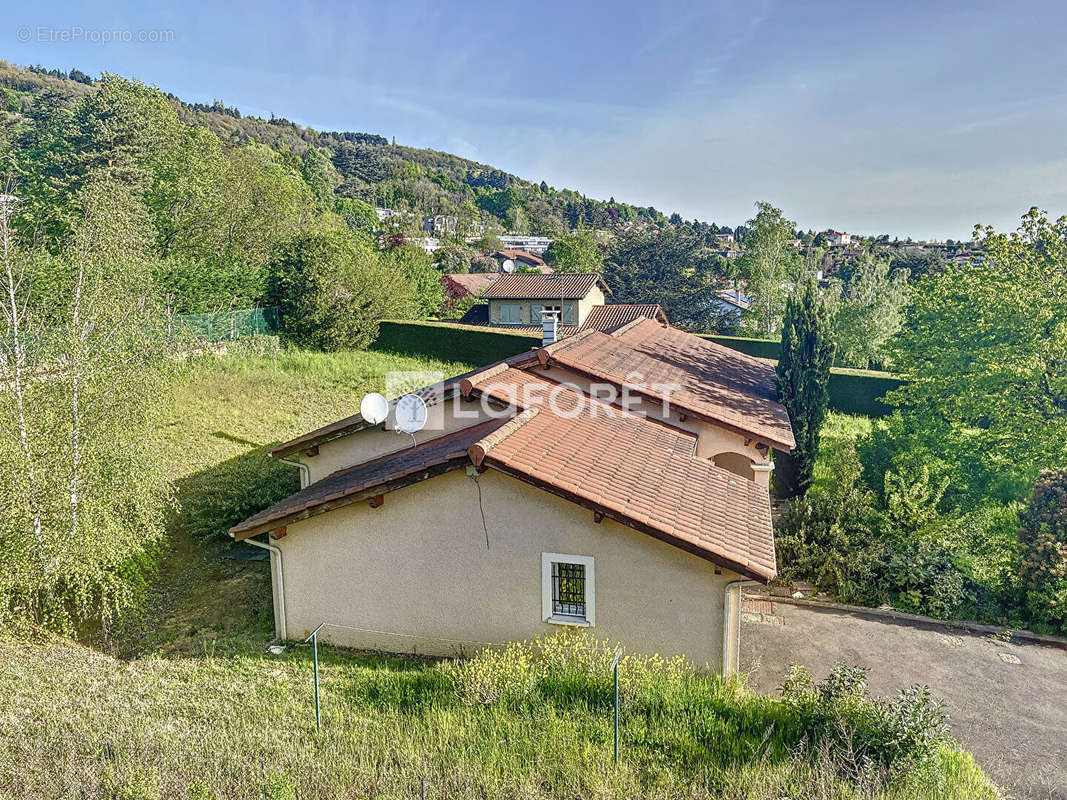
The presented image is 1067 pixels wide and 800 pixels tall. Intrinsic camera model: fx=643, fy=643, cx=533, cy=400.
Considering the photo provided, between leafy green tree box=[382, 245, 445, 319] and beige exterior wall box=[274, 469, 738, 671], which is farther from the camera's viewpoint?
leafy green tree box=[382, 245, 445, 319]

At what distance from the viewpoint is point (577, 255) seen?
70.9m

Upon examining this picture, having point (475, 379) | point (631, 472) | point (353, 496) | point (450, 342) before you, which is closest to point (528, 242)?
point (450, 342)

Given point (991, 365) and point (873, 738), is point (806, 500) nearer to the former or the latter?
point (991, 365)

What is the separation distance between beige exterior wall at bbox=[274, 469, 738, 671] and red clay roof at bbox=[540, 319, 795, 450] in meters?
6.01

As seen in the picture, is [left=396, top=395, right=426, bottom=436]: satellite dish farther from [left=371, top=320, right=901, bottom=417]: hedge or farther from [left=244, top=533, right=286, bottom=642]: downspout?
[left=371, top=320, right=901, bottom=417]: hedge

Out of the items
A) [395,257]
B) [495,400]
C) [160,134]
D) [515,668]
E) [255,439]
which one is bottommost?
[515,668]

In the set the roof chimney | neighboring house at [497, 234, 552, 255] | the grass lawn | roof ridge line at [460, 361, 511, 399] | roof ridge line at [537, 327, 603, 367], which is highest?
neighboring house at [497, 234, 552, 255]

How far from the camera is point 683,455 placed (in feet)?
44.1

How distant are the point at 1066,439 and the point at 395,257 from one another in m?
45.7

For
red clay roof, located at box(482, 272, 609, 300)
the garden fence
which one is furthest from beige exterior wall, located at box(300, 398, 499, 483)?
red clay roof, located at box(482, 272, 609, 300)

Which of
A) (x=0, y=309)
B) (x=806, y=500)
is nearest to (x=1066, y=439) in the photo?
(x=806, y=500)

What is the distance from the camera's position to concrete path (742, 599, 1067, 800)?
8.78m

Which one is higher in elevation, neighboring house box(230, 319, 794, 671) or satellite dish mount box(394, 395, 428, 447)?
satellite dish mount box(394, 395, 428, 447)

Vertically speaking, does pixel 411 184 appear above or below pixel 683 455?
above
